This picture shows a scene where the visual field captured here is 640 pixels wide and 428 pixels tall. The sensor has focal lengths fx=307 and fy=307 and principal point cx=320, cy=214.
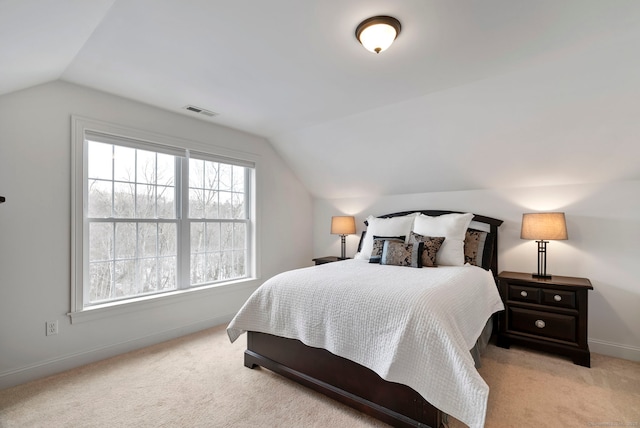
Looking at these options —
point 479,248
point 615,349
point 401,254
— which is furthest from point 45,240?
point 615,349

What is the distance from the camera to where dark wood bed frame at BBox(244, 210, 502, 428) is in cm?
168

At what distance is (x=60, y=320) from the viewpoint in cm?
247

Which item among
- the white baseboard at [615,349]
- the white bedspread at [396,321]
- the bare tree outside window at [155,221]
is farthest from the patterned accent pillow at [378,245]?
the white baseboard at [615,349]

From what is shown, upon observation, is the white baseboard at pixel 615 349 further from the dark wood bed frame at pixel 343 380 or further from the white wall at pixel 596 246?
the dark wood bed frame at pixel 343 380

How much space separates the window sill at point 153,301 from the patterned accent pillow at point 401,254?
1800 mm

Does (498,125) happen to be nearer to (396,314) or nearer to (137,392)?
(396,314)

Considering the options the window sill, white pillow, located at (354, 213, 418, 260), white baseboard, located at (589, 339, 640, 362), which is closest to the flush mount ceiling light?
white pillow, located at (354, 213, 418, 260)

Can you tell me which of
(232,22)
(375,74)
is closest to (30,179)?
(232,22)

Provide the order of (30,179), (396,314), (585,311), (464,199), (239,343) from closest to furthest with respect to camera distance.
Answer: (396,314)
(30,179)
(585,311)
(239,343)
(464,199)

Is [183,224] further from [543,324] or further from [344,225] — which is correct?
[543,324]

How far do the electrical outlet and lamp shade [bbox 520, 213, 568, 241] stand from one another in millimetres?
4135

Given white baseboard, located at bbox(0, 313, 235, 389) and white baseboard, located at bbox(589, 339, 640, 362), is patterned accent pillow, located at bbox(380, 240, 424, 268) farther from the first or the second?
white baseboard, located at bbox(0, 313, 235, 389)

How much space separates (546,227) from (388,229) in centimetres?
149

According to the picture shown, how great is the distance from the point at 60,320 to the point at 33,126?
5.05 ft
